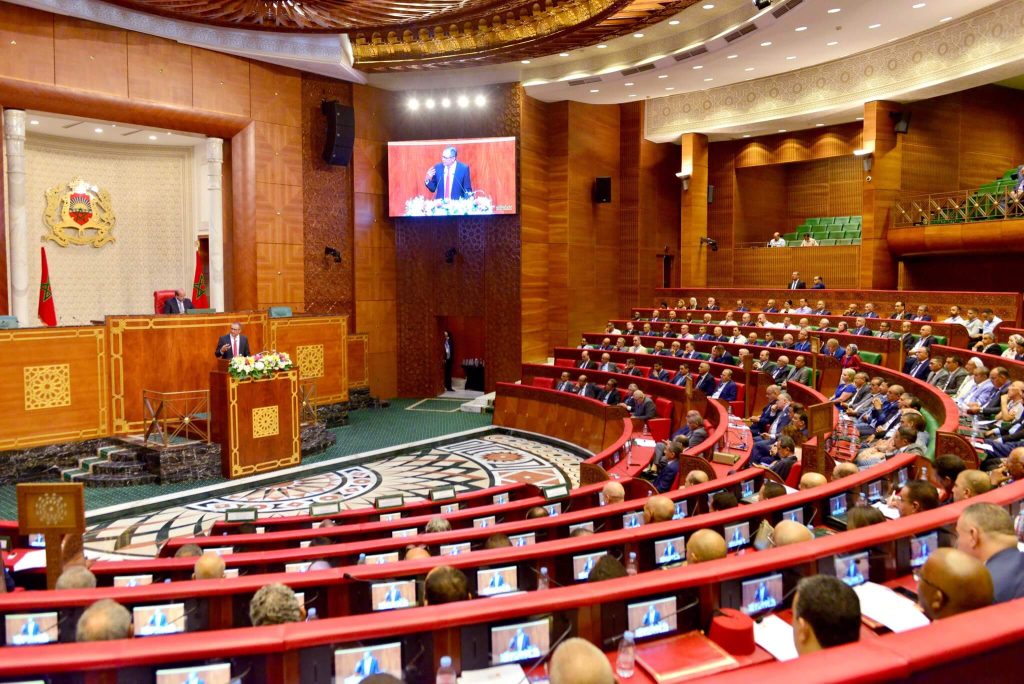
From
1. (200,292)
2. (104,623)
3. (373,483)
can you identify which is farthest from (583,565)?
(200,292)

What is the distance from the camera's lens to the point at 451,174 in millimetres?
13547

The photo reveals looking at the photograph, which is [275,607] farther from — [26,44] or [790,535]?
[26,44]

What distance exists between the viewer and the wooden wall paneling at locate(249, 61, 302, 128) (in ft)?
39.1

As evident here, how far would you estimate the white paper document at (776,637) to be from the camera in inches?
87.4

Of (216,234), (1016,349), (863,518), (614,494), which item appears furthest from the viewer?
(216,234)

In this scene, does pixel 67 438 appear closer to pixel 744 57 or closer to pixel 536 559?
pixel 536 559

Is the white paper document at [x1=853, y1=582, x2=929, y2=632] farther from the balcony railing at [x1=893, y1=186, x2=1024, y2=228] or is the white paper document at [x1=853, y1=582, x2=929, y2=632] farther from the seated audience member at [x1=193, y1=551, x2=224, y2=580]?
the balcony railing at [x1=893, y1=186, x2=1024, y2=228]

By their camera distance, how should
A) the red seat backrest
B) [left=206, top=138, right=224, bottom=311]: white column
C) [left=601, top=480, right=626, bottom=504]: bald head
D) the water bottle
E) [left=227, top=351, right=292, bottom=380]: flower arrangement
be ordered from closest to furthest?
the water bottle → [left=601, top=480, right=626, bottom=504]: bald head → [left=227, top=351, right=292, bottom=380]: flower arrangement → [left=206, top=138, right=224, bottom=311]: white column → the red seat backrest

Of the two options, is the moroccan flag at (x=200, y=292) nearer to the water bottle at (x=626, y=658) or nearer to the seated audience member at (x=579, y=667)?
the water bottle at (x=626, y=658)

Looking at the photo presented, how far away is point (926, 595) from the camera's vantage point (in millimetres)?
1843

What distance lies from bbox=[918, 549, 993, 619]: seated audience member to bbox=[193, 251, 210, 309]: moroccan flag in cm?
1266

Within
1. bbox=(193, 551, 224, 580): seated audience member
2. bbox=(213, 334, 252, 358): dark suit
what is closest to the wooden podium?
bbox=(213, 334, 252, 358): dark suit

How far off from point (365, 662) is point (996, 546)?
5.71ft

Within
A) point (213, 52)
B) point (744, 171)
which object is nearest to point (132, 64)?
point (213, 52)
